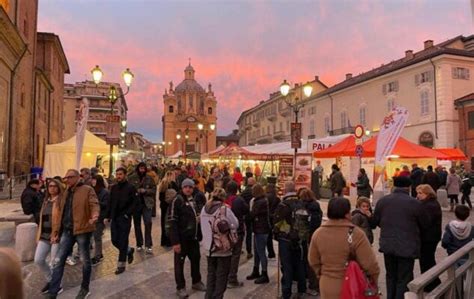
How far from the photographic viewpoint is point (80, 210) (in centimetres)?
601

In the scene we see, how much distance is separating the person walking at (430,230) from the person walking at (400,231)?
0.54 meters

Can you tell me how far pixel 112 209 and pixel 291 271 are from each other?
345cm

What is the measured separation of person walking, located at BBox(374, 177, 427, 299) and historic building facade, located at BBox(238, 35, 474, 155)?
107ft

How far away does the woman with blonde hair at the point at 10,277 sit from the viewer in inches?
65.8

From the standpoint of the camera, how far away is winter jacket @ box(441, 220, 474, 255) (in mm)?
5589

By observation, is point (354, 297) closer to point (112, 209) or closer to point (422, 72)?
point (112, 209)

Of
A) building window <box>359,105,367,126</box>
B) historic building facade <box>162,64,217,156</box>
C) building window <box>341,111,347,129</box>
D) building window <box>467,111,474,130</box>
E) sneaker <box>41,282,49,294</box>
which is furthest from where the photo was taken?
historic building facade <box>162,64,217,156</box>

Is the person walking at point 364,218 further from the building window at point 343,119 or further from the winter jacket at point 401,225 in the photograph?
the building window at point 343,119

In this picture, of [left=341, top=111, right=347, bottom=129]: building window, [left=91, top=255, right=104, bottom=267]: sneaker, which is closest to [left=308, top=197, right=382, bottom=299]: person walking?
[left=91, top=255, right=104, bottom=267]: sneaker

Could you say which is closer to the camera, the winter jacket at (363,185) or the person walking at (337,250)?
the person walking at (337,250)

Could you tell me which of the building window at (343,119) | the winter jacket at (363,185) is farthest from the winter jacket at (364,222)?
the building window at (343,119)

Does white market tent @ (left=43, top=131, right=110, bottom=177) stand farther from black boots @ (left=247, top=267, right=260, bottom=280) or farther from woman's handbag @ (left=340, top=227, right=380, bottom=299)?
woman's handbag @ (left=340, top=227, right=380, bottom=299)

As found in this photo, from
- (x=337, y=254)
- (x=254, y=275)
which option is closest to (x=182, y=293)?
(x=254, y=275)

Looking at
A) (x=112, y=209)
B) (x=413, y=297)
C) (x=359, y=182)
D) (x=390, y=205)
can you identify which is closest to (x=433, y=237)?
(x=390, y=205)
